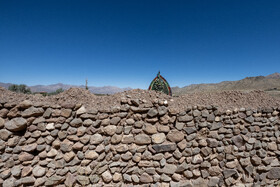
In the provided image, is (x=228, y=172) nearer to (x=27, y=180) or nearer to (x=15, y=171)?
(x=27, y=180)

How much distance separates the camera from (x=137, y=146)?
3352 millimetres

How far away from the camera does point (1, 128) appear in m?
2.73

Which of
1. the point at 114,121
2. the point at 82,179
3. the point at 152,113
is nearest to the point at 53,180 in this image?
the point at 82,179

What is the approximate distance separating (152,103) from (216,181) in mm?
2766

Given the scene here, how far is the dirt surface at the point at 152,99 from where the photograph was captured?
360 cm

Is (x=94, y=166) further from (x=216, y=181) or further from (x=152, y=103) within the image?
(x=216, y=181)

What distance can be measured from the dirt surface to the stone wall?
383 millimetres

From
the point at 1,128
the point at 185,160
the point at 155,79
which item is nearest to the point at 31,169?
the point at 1,128

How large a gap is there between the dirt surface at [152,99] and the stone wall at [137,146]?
1.26ft

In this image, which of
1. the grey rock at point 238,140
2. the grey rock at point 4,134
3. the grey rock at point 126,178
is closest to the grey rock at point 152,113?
the grey rock at point 126,178

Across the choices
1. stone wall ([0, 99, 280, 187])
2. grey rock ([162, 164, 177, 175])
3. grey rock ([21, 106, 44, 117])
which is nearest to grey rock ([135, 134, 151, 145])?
stone wall ([0, 99, 280, 187])

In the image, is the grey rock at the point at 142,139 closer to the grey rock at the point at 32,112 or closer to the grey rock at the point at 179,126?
the grey rock at the point at 179,126

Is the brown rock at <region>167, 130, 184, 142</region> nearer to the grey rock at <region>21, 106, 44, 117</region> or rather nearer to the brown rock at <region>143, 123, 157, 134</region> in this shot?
the brown rock at <region>143, 123, 157, 134</region>

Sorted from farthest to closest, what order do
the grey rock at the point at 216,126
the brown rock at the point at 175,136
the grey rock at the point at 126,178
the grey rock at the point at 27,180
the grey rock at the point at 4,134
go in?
the grey rock at the point at 216,126 → the brown rock at the point at 175,136 → the grey rock at the point at 126,178 → the grey rock at the point at 27,180 → the grey rock at the point at 4,134
